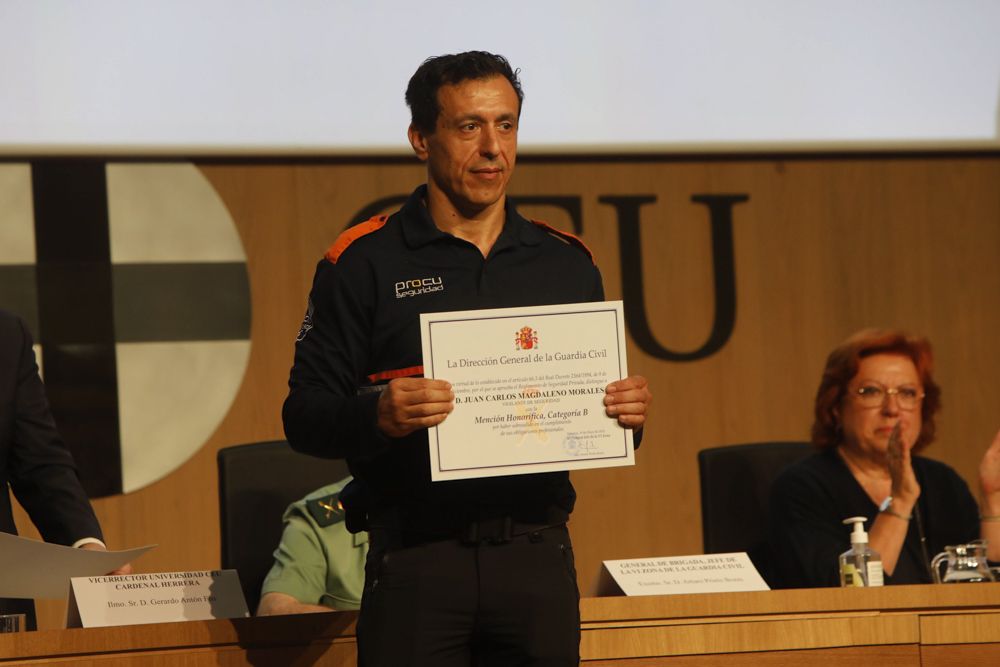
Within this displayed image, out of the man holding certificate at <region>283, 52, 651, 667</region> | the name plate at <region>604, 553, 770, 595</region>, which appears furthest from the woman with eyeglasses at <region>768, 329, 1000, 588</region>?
the man holding certificate at <region>283, 52, 651, 667</region>

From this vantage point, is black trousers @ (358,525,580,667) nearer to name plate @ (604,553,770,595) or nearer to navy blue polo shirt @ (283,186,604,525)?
navy blue polo shirt @ (283,186,604,525)

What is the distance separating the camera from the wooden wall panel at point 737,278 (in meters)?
4.03

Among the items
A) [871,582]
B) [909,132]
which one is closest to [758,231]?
[909,132]

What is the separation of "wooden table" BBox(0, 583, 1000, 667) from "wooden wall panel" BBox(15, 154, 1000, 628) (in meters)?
1.97

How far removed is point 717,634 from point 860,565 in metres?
0.44

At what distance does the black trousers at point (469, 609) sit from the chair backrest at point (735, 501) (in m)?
1.48

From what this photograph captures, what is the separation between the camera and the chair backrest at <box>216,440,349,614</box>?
2.95 meters

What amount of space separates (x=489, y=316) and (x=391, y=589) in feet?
1.26

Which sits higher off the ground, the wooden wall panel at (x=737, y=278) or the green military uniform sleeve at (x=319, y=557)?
the wooden wall panel at (x=737, y=278)

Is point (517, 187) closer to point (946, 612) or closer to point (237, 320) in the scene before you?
point (237, 320)

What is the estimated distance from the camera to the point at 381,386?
1763mm

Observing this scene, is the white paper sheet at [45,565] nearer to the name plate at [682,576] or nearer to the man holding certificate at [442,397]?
the man holding certificate at [442,397]

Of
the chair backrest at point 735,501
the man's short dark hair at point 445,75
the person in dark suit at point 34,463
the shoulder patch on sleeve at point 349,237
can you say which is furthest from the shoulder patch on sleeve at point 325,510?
the man's short dark hair at point 445,75

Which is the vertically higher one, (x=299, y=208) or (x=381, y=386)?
A: (x=299, y=208)
